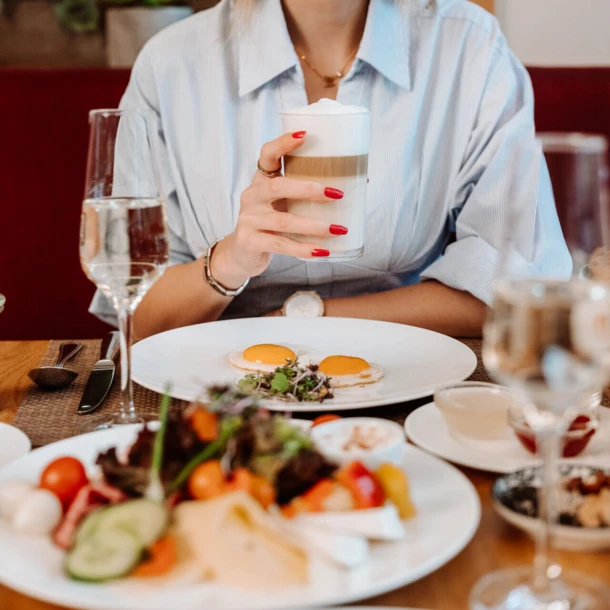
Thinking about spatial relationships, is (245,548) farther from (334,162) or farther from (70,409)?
(334,162)

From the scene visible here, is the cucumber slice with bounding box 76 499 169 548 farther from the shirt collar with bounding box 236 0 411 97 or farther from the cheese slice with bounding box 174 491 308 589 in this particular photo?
the shirt collar with bounding box 236 0 411 97

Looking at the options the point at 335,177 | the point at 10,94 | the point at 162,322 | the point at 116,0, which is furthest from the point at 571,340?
the point at 116,0

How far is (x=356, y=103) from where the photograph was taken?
189cm

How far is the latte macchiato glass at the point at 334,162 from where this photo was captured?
4.09 ft

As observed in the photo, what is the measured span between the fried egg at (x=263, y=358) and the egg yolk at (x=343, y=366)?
2.5 inches

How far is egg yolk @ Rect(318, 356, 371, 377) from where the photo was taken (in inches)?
47.9

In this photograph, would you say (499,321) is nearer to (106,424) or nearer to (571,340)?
(571,340)

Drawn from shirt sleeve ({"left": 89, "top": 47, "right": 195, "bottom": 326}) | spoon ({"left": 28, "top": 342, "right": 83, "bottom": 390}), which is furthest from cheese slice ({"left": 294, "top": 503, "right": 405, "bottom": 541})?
shirt sleeve ({"left": 89, "top": 47, "right": 195, "bottom": 326})

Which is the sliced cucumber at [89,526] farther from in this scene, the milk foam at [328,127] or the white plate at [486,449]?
the milk foam at [328,127]

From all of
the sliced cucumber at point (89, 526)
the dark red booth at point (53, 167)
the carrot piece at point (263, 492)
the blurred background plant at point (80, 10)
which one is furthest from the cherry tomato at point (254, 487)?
the blurred background plant at point (80, 10)

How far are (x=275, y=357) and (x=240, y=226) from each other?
28 centimetres

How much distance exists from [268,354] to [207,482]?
1.87ft

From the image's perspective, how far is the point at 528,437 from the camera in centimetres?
90

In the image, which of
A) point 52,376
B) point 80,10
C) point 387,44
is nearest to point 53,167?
point 80,10
